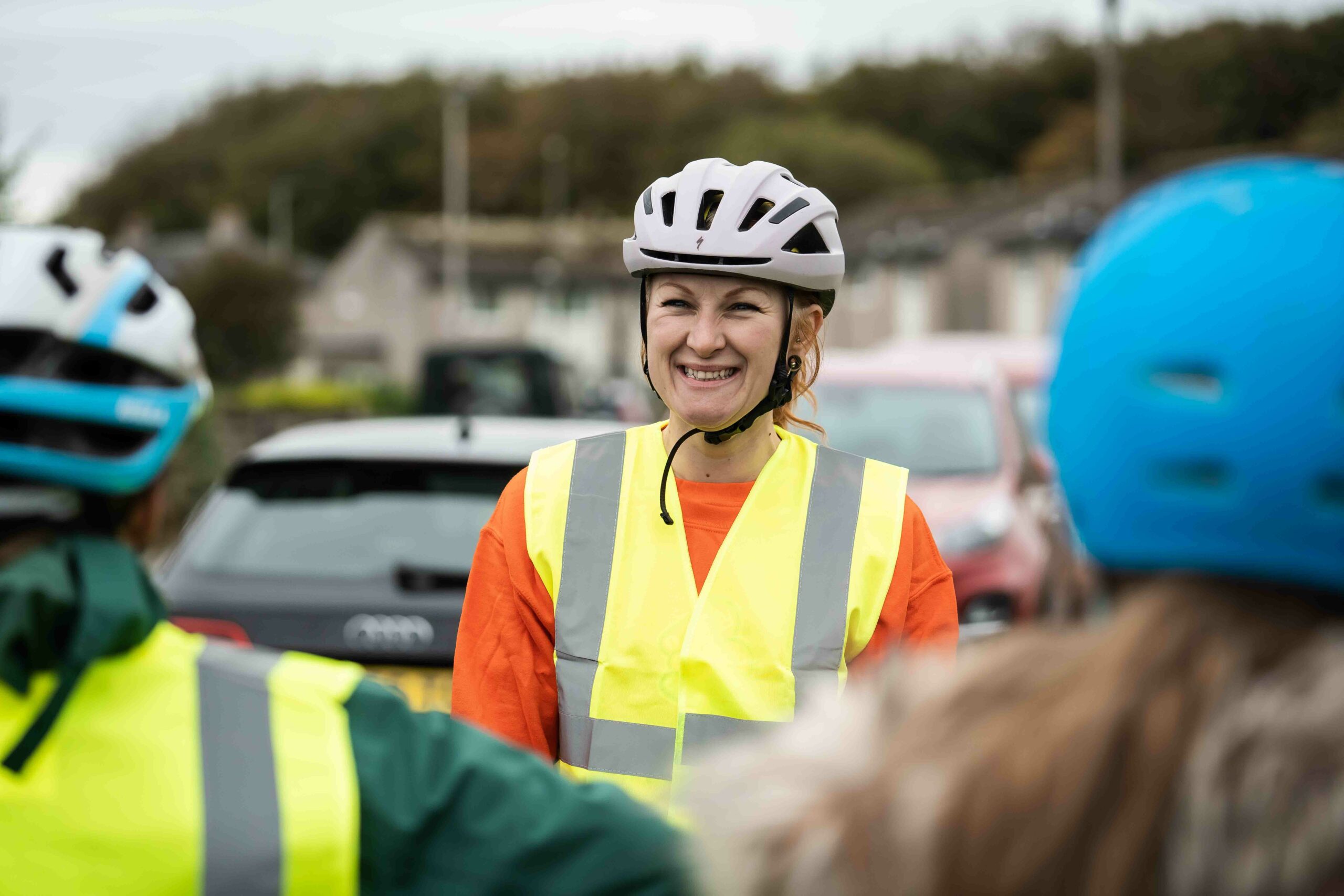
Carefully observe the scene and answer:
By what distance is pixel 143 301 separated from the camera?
1.48 m

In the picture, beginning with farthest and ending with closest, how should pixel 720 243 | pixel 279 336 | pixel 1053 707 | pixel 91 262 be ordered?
pixel 279 336 < pixel 720 243 < pixel 91 262 < pixel 1053 707

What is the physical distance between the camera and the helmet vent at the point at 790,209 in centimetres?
284

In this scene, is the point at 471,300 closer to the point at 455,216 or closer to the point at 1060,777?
the point at 455,216

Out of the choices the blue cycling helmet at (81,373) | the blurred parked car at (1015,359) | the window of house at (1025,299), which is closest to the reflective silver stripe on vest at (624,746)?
the blue cycling helmet at (81,373)

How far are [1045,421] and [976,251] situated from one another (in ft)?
188

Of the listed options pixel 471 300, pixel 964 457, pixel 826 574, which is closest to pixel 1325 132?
pixel 964 457

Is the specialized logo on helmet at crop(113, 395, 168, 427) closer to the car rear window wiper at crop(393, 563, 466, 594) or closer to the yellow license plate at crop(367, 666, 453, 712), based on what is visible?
the yellow license plate at crop(367, 666, 453, 712)

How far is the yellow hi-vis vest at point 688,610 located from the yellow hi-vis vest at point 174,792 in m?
0.97

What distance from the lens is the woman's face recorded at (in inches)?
106

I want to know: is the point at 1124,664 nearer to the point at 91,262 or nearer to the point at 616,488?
the point at 91,262

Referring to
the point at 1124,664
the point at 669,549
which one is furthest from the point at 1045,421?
the point at 669,549

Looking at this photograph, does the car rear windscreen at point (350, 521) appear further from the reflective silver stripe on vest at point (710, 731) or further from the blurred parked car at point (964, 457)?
the blurred parked car at point (964, 457)

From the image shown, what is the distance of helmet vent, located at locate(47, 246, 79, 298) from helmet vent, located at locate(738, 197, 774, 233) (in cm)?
157

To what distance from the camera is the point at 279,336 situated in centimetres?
3631
